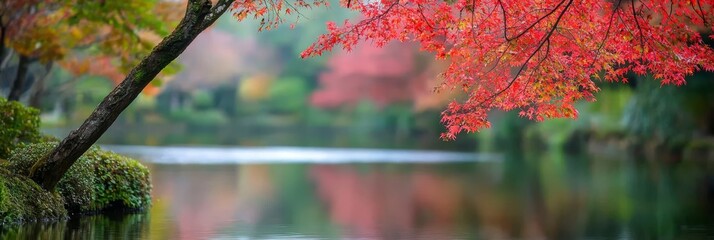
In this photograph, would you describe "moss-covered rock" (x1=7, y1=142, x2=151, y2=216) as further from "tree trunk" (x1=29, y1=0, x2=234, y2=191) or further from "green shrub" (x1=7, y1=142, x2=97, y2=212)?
"tree trunk" (x1=29, y1=0, x2=234, y2=191)

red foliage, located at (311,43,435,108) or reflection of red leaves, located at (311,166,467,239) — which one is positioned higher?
red foliage, located at (311,43,435,108)

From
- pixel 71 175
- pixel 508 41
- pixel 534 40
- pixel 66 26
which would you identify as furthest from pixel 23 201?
pixel 66 26

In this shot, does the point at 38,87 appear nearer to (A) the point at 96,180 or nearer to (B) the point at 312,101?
(A) the point at 96,180

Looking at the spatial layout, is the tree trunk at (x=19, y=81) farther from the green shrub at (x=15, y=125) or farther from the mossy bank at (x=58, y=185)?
the green shrub at (x=15, y=125)

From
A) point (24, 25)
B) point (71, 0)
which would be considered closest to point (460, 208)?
point (71, 0)

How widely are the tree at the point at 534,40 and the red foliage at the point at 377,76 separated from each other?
4252cm

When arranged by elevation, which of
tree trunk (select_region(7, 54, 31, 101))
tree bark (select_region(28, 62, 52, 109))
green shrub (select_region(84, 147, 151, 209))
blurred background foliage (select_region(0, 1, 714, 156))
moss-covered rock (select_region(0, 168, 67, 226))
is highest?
blurred background foliage (select_region(0, 1, 714, 156))

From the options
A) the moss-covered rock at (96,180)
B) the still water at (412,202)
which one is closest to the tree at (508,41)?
the moss-covered rock at (96,180)

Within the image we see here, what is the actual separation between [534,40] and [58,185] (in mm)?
6636

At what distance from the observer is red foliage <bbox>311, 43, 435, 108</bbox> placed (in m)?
56.9

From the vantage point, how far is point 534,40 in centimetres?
1174

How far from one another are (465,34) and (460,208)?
5.48 meters

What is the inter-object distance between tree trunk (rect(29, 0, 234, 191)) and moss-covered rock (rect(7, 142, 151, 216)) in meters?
0.86

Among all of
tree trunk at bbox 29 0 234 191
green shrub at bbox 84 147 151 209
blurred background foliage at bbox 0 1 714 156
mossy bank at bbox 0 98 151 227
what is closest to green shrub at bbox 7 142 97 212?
mossy bank at bbox 0 98 151 227
